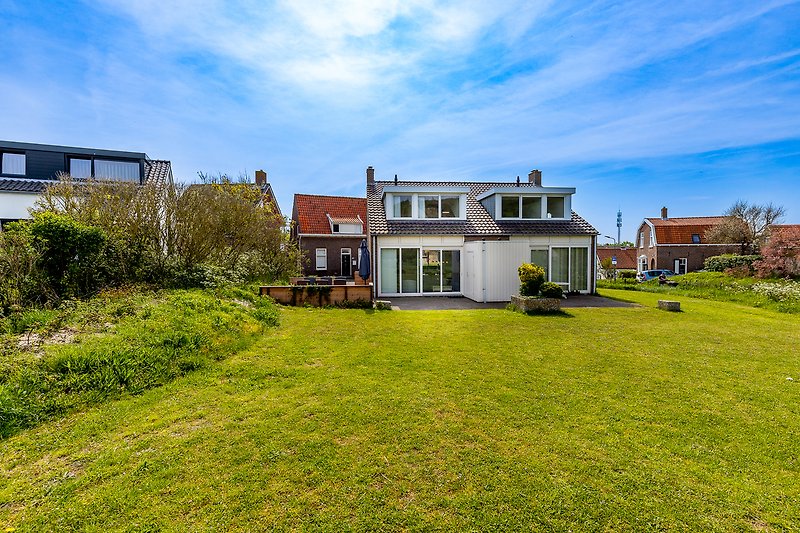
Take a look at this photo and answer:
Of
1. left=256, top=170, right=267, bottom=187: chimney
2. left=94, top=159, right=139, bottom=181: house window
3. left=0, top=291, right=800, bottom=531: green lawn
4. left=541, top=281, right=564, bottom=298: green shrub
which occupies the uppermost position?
left=256, top=170, right=267, bottom=187: chimney

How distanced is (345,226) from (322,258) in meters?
2.93

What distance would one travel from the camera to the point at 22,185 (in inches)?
700

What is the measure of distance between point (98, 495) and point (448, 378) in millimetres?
4022

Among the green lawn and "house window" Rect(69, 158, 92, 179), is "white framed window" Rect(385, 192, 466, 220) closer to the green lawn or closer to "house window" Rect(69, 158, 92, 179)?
the green lawn

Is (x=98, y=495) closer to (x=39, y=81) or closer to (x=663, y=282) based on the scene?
(x=39, y=81)

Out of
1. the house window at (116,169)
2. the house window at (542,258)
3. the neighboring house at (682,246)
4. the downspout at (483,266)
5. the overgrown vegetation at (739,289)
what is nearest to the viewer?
the downspout at (483,266)

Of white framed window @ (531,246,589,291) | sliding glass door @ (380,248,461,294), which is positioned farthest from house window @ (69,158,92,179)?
white framed window @ (531,246,589,291)

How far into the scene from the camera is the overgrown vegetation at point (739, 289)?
14516 millimetres

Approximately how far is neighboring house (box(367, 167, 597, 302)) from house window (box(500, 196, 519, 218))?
0.15 ft

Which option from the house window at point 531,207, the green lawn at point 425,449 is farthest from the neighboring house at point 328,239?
the green lawn at point 425,449

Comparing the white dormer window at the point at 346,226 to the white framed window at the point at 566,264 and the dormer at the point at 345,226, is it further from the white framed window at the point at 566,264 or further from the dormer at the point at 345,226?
the white framed window at the point at 566,264

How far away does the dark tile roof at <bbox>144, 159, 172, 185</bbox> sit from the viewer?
66.6 ft

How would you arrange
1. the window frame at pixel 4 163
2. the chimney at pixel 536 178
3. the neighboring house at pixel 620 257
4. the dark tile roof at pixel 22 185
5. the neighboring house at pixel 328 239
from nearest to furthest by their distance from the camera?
1. the dark tile roof at pixel 22 185
2. the window frame at pixel 4 163
3. the chimney at pixel 536 178
4. the neighboring house at pixel 328 239
5. the neighboring house at pixel 620 257

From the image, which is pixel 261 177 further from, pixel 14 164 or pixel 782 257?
pixel 782 257
